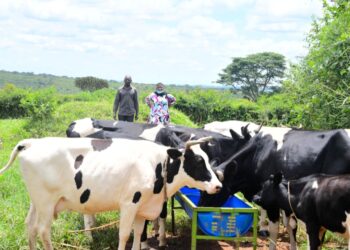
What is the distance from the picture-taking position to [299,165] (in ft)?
22.9

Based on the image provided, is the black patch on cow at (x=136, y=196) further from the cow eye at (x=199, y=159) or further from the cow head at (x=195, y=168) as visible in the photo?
the cow eye at (x=199, y=159)

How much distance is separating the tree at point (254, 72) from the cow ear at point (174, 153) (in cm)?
5349

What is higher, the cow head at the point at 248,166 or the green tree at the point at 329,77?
the green tree at the point at 329,77

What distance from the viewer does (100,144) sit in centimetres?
595

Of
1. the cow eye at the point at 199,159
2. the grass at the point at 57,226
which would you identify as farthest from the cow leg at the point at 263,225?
the cow eye at the point at 199,159

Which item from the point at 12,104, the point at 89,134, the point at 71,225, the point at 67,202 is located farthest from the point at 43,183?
the point at 12,104

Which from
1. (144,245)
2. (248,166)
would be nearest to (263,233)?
(248,166)

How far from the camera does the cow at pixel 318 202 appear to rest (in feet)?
17.6

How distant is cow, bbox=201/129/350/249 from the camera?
6715 millimetres

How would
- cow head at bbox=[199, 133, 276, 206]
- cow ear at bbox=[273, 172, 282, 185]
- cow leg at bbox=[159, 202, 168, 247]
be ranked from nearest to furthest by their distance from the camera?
cow ear at bbox=[273, 172, 282, 185], cow leg at bbox=[159, 202, 168, 247], cow head at bbox=[199, 133, 276, 206]

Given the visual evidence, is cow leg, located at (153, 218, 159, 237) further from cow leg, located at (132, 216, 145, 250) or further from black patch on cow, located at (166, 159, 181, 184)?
black patch on cow, located at (166, 159, 181, 184)

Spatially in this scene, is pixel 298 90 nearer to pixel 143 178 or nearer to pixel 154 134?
pixel 154 134

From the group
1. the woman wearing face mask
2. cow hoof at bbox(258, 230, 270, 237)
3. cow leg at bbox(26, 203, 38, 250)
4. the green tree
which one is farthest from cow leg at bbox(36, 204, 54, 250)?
the woman wearing face mask

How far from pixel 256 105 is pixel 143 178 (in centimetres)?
2168
